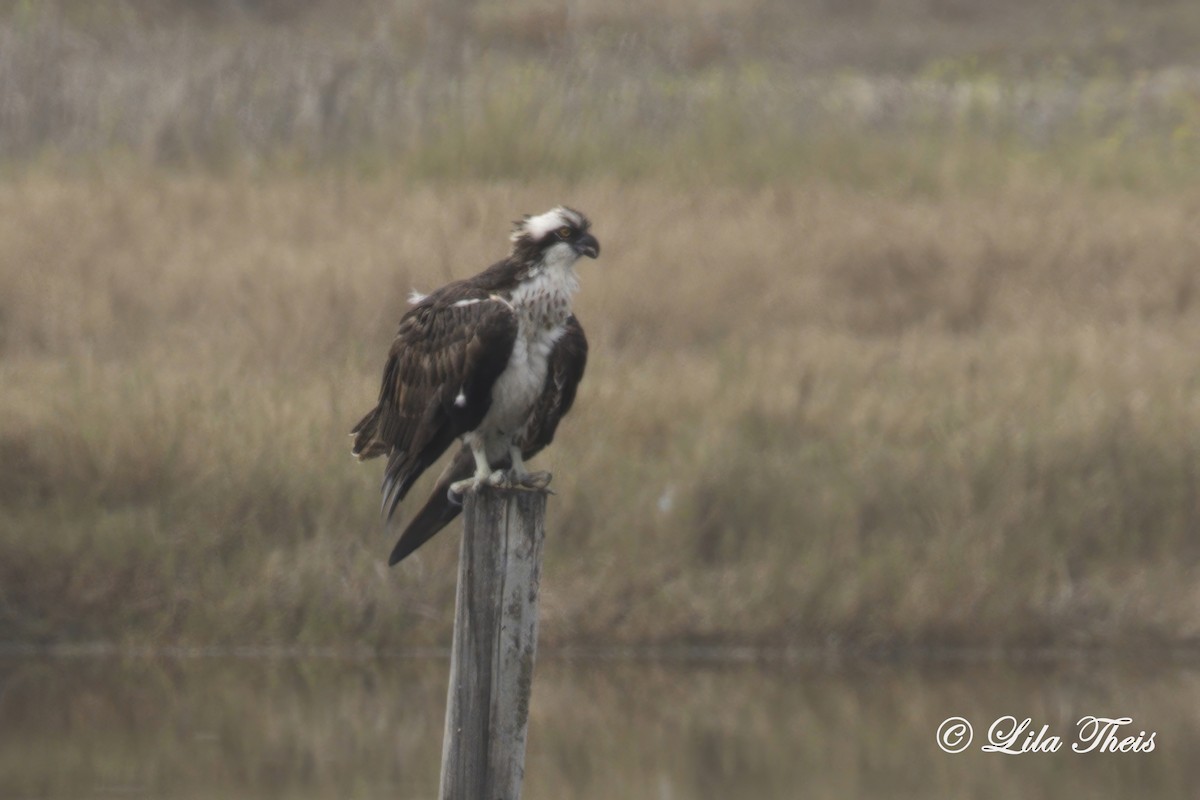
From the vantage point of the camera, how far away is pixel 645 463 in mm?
10203

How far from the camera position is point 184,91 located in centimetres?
1495

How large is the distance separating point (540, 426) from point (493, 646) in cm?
99

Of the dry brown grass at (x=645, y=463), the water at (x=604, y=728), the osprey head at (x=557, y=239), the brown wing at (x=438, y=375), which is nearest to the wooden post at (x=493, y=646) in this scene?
the brown wing at (x=438, y=375)

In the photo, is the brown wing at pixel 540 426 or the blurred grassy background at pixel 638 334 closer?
the brown wing at pixel 540 426

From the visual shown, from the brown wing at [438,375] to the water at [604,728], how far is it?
2.56 m

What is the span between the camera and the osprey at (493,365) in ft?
19.2

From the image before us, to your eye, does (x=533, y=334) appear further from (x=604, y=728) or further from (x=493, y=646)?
(x=604, y=728)

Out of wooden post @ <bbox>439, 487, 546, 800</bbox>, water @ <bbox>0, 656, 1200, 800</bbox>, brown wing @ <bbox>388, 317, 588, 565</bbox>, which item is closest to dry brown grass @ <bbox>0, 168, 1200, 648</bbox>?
water @ <bbox>0, 656, 1200, 800</bbox>

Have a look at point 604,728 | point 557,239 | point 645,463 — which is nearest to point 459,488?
point 557,239

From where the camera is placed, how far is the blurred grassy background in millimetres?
9781

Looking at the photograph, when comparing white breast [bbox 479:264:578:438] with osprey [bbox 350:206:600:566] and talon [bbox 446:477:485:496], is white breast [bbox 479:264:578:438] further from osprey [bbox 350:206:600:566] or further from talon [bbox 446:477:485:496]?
talon [bbox 446:477:485:496]

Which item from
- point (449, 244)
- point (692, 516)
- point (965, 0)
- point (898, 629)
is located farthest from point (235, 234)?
point (965, 0)

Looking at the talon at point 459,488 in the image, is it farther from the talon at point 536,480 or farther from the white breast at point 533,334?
the white breast at point 533,334

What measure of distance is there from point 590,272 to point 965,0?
15.2 meters
